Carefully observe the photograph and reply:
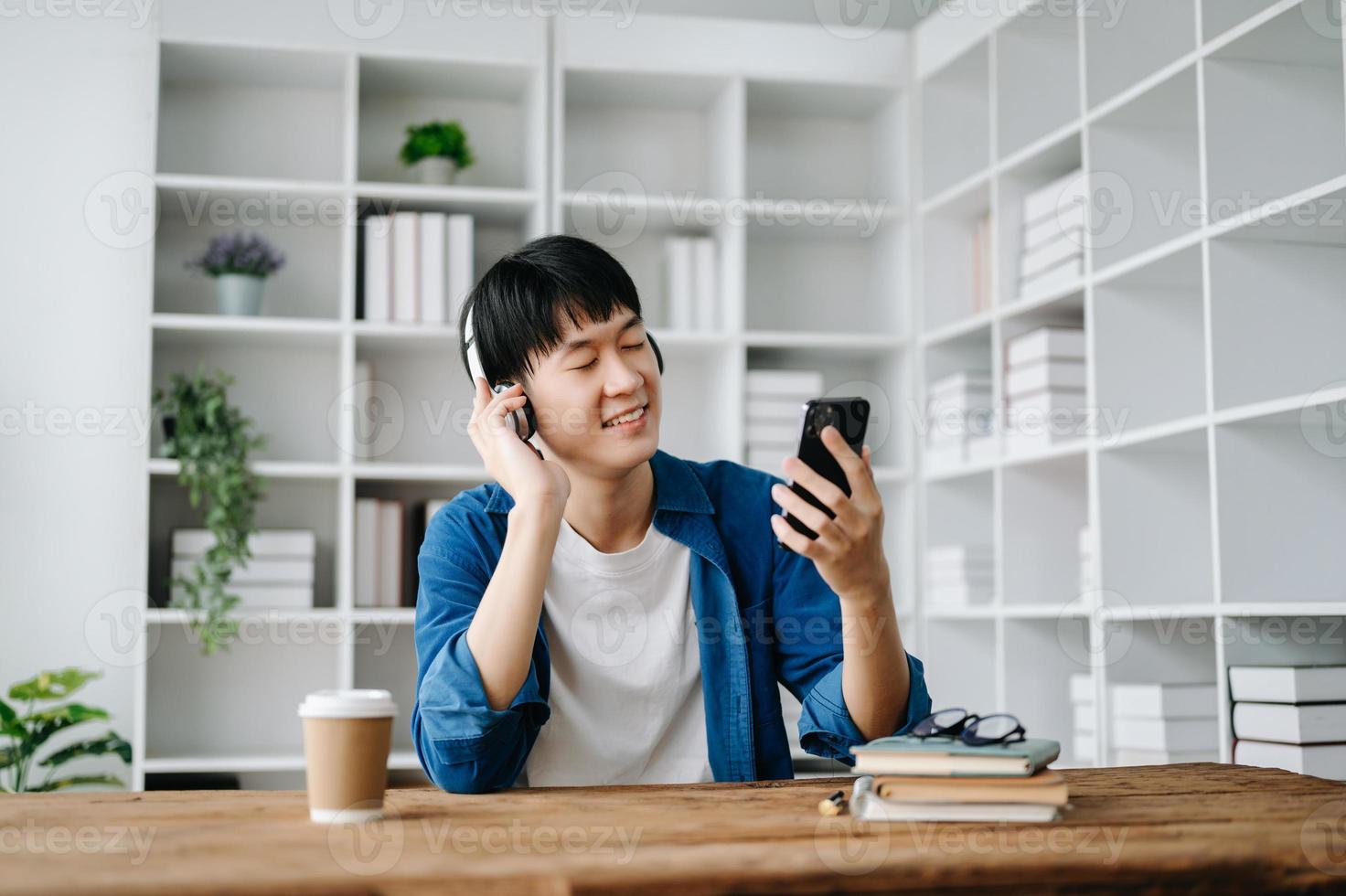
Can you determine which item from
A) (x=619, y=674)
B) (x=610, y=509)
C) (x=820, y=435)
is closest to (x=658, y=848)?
(x=820, y=435)

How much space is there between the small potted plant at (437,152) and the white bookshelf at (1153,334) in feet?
4.52

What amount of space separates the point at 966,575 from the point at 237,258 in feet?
7.20

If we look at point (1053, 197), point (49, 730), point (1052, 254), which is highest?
point (1053, 197)

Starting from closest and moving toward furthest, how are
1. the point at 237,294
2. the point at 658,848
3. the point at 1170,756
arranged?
the point at 658,848 → the point at 1170,756 → the point at 237,294

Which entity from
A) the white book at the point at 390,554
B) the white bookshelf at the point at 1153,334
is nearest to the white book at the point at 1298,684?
the white bookshelf at the point at 1153,334

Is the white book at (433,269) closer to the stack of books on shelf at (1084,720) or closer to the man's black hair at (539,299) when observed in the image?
the man's black hair at (539,299)

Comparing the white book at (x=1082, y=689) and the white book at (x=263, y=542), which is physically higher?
the white book at (x=263, y=542)

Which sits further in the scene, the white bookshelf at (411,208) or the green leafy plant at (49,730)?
the white bookshelf at (411,208)

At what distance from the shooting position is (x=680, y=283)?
149 inches

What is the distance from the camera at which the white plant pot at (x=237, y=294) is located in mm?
3512

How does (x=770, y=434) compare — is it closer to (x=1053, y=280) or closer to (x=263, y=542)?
(x=1053, y=280)

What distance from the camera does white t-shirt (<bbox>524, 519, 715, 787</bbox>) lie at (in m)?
1.73

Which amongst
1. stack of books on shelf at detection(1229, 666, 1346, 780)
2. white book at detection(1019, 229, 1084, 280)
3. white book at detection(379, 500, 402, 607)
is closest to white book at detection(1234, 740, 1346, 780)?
stack of books on shelf at detection(1229, 666, 1346, 780)

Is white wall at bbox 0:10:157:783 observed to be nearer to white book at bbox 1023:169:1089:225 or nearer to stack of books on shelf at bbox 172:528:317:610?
stack of books on shelf at bbox 172:528:317:610
